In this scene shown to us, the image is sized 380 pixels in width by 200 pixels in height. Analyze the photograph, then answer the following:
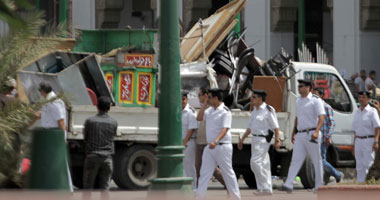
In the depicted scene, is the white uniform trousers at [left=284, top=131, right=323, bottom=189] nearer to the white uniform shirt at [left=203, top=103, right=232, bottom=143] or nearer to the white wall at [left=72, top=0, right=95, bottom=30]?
the white uniform shirt at [left=203, top=103, right=232, bottom=143]

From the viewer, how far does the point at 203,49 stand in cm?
1834

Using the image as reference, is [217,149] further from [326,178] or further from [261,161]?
[326,178]

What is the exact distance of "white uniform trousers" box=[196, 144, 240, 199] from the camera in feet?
43.0

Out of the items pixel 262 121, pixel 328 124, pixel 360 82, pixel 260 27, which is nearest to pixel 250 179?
pixel 328 124

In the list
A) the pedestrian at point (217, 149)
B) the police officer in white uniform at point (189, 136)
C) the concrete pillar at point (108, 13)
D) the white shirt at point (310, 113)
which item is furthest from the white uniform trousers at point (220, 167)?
the concrete pillar at point (108, 13)

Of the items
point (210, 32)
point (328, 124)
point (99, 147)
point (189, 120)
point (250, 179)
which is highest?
point (210, 32)

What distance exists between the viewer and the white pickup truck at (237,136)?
15.9 metres

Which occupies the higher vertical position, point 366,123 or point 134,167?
point 366,123

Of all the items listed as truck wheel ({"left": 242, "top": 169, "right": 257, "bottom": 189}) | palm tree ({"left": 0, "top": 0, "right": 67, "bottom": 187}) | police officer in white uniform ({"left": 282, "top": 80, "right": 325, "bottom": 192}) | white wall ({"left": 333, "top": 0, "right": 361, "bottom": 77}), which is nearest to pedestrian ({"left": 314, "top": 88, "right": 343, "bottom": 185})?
police officer in white uniform ({"left": 282, "top": 80, "right": 325, "bottom": 192})

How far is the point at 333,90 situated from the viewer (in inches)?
704

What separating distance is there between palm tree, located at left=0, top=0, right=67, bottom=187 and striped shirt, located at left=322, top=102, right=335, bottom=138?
240 inches

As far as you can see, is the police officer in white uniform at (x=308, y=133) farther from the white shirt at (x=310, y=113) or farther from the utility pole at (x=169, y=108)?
the utility pole at (x=169, y=108)

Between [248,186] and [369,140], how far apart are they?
8.58ft

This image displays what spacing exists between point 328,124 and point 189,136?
2684 mm
